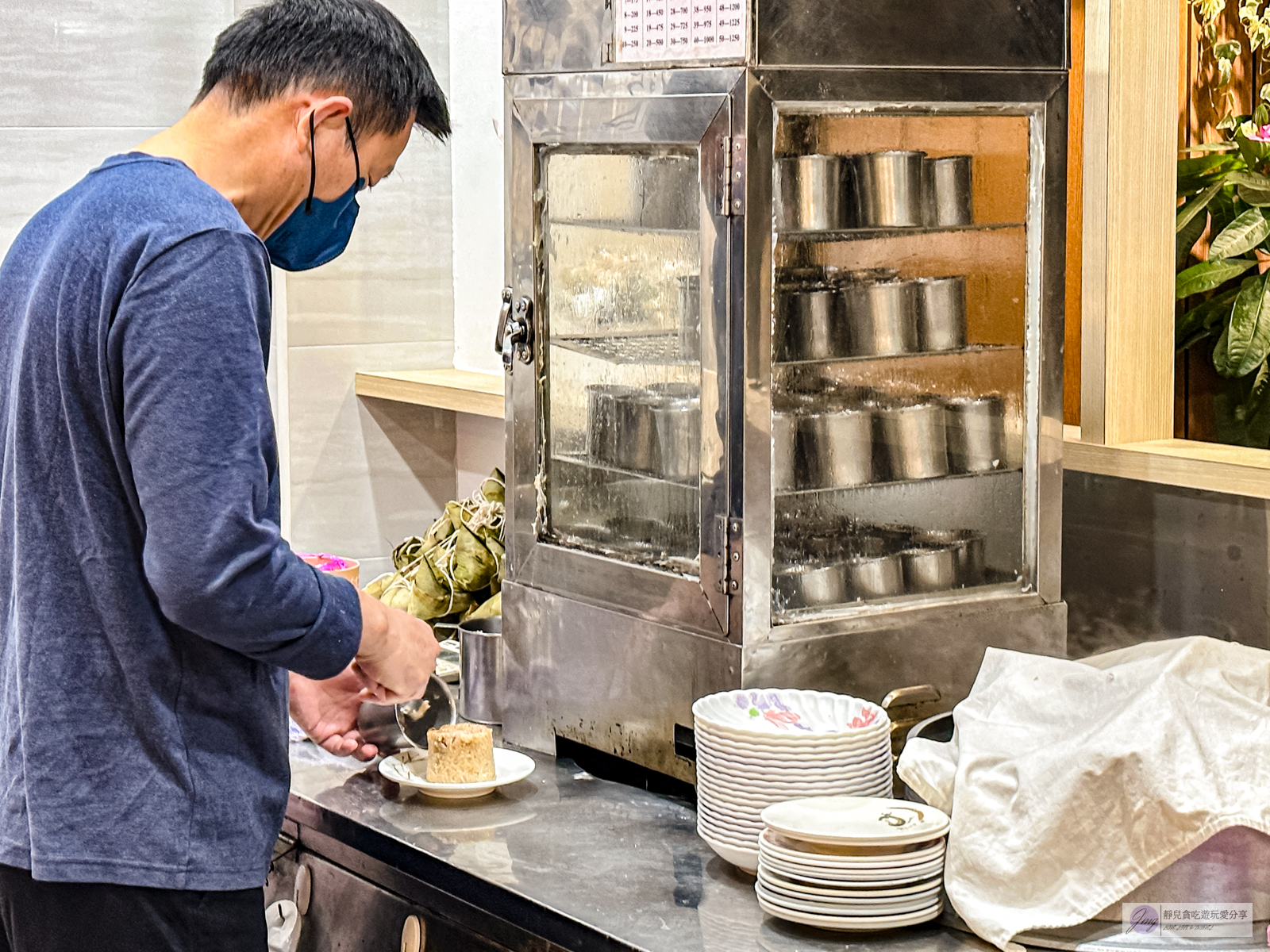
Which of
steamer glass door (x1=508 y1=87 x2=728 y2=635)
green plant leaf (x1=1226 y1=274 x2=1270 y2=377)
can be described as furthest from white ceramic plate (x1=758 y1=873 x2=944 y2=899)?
green plant leaf (x1=1226 y1=274 x2=1270 y2=377)

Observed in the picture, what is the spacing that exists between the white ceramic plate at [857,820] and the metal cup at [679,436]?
0.48m

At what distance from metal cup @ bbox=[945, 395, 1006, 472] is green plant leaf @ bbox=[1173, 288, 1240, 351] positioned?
46 centimetres

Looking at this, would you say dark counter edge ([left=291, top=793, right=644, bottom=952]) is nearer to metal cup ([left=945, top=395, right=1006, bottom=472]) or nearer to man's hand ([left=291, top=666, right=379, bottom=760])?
man's hand ([left=291, top=666, right=379, bottom=760])

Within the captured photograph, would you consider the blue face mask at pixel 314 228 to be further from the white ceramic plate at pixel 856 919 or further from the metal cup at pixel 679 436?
the white ceramic plate at pixel 856 919

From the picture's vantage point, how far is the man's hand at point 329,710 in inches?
79.5

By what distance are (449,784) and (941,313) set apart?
907 mm

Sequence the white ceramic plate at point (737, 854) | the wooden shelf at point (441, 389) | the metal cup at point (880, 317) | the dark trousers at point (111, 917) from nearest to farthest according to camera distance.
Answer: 1. the dark trousers at point (111, 917)
2. the white ceramic plate at point (737, 854)
3. the metal cup at point (880, 317)
4. the wooden shelf at point (441, 389)

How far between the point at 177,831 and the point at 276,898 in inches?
29.6

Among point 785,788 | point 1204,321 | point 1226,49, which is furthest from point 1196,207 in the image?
point 785,788

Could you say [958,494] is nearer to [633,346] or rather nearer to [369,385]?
[633,346]

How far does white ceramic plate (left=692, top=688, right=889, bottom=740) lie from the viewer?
6.12 feet

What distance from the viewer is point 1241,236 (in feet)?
7.75

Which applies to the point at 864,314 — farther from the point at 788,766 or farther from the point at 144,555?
the point at 144,555

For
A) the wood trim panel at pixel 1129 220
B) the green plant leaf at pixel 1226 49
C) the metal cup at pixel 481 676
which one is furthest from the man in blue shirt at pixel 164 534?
the green plant leaf at pixel 1226 49
